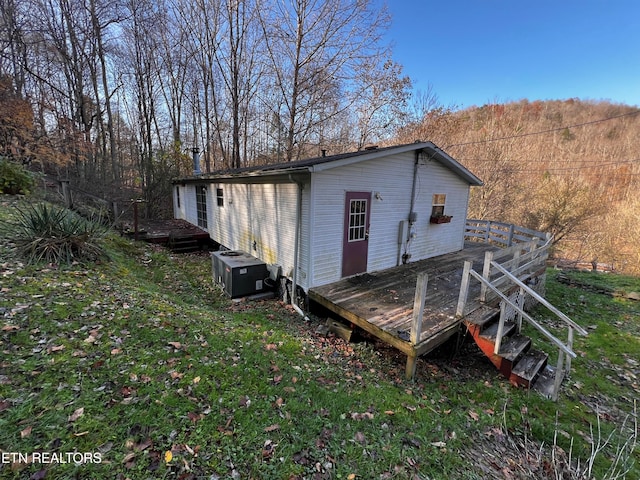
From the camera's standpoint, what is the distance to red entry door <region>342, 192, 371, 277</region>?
5992mm

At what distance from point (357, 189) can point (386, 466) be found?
469 centimetres

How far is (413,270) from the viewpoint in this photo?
7.07 meters

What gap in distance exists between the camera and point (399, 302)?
5191 millimetres

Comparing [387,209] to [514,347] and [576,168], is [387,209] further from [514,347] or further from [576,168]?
[576,168]

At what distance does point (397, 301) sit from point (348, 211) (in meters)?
2.08

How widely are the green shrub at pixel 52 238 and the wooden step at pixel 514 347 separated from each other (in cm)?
740

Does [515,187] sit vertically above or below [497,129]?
below

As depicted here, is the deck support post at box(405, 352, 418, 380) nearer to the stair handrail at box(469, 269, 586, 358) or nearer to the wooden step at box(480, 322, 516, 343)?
the wooden step at box(480, 322, 516, 343)

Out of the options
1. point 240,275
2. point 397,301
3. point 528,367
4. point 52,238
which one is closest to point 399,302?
point 397,301

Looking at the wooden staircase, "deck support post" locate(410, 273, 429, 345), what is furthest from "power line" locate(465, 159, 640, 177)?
Result: "deck support post" locate(410, 273, 429, 345)

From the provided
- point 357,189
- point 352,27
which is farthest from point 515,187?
point 357,189

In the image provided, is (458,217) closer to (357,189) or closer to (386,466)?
(357,189)

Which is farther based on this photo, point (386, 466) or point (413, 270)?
point (413, 270)

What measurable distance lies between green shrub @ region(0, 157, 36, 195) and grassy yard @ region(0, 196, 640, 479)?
4.66 meters
